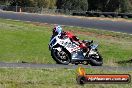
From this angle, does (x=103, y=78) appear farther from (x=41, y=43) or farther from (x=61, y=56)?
(x=41, y=43)

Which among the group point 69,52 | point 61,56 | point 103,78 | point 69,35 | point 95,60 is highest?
point 69,35

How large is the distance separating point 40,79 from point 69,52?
3273 mm

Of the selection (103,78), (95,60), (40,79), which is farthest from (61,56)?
(103,78)

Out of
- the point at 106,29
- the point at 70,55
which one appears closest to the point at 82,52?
the point at 70,55

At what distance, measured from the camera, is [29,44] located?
31203mm

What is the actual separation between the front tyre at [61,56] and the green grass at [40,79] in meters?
1.45

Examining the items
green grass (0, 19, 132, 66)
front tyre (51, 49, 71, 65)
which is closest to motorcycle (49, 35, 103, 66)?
front tyre (51, 49, 71, 65)

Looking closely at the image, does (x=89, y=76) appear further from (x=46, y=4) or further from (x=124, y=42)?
(x=46, y=4)

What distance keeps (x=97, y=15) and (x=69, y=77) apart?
2345 inches

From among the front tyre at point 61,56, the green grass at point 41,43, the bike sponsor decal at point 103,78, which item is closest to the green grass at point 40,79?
the front tyre at point 61,56

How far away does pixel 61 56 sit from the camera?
12828mm

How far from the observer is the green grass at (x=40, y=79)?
28.8ft

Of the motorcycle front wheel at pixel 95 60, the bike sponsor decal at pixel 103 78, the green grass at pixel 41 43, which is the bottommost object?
the green grass at pixel 41 43

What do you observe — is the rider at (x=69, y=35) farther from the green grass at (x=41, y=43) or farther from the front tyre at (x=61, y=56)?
the green grass at (x=41, y=43)
